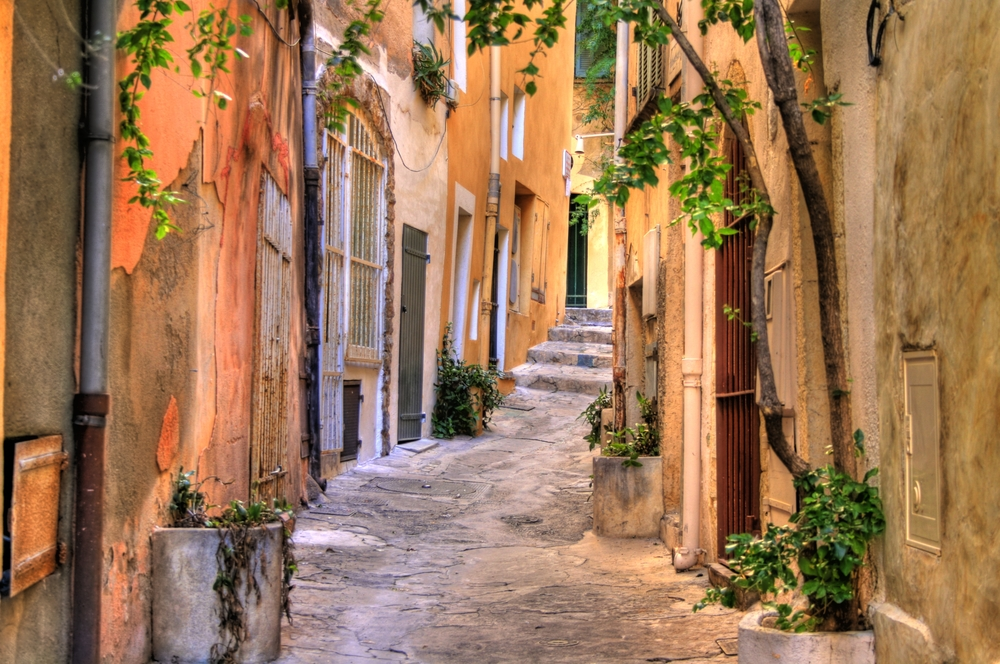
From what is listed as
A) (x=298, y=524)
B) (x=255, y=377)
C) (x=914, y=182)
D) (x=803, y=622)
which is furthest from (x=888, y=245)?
(x=298, y=524)

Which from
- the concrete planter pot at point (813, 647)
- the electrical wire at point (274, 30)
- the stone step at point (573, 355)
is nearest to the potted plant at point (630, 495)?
the electrical wire at point (274, 30)

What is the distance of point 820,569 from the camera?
3.44 metres

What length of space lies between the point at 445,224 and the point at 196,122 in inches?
300

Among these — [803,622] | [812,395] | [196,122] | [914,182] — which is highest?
[196,122]

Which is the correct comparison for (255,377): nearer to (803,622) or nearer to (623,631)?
(623,631)

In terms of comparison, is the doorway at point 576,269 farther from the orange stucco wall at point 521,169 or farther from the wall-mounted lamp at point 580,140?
the orange stucco wall at point 521,169

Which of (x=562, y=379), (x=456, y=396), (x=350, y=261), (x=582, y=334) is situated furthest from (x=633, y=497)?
(x=582, y=334)

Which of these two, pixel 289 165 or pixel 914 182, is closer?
pixel 914 182

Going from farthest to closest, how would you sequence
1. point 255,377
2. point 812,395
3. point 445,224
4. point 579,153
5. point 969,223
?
1. point 579,153
2. point 445,224
3. point 255,377
4. point 812,395
5. point 969,223

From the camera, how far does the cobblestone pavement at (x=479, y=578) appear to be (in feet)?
15.9

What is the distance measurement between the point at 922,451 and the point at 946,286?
526mm

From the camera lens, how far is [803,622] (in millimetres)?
3555

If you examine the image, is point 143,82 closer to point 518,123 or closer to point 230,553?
point 230,553

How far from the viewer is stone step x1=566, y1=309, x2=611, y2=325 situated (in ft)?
64.7
